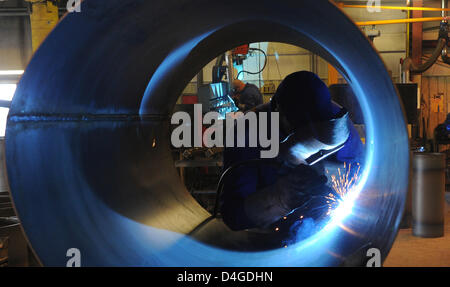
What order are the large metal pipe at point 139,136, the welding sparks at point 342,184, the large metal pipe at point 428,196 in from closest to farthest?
the large metal pipe at point 139,136 < the welding sparks at point 342,184 < the large metal pipe at point 428,196

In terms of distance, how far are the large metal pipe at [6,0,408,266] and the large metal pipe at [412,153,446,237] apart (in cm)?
196

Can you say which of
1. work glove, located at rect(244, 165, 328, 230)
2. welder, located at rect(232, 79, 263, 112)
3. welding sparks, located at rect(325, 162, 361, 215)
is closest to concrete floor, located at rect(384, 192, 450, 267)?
welding sparks, located at rect(325, 162, 361, 215)

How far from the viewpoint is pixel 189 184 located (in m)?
5.41

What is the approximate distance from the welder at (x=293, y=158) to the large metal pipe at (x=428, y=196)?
1.51 metres

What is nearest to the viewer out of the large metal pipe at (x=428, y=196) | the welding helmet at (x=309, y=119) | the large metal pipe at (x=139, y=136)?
the large metal pipe at (x=139, y=136)

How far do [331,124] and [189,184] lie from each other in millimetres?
→ 4171

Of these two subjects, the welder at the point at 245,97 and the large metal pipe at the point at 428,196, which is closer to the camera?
the large metal pipe at the point at 428,196

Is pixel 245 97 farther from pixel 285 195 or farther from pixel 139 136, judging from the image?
pixel 285 195

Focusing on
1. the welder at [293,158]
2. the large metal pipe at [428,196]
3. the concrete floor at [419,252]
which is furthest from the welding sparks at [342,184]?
the large metal pipe at [428,196]

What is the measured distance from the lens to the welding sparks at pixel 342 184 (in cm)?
178

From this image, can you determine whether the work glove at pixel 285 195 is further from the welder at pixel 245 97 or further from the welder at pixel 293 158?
the welder at pixel 245 97

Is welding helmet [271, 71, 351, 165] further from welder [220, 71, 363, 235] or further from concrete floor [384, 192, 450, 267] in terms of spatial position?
concrete floor [384, 192, 450, 267]

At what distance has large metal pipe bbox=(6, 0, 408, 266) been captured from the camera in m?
0.97

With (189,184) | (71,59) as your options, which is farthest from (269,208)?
(189,184)
